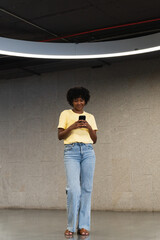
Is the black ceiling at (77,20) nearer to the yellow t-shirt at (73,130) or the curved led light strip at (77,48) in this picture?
the curved led light strip at (77,48)

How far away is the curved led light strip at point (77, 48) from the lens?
5.72m

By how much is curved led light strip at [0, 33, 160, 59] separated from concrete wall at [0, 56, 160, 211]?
56.3 inches

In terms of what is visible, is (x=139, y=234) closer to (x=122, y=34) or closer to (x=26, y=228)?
(x=26, y=228)

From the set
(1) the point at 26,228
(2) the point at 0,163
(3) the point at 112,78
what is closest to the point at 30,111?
(2) the point at 0,163

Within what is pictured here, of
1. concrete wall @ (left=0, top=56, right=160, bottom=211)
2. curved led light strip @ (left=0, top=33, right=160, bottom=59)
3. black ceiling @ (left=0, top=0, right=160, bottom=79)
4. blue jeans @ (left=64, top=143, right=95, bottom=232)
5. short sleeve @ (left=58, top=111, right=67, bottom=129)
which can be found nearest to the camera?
blue jeans @ (left=64, top=143, right=95, bottom=232)

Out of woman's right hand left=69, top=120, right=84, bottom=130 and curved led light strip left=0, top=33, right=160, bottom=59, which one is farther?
curved led light strip left=0, top=33, right=160, bottom=59

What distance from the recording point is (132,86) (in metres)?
7.35

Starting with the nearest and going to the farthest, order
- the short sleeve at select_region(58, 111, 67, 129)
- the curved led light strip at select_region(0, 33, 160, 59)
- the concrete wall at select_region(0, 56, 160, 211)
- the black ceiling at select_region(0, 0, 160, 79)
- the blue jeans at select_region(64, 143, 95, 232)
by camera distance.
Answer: the blue jeans at select_region(64, 143, 95, 232) → the short sleeve at select_region(58, 111, 67, 129) → the black ceiling at select_region(0, 0, 160, 79) → the curved led light strip at select_region(0, 33, 160, 59) → the concrete wall at select_region(0, 56, 160, 211)

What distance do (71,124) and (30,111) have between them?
405 centimetres

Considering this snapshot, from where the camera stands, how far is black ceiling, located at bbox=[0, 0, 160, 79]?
5.34 m

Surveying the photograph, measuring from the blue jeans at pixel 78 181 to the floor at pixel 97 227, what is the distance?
0.20 meters

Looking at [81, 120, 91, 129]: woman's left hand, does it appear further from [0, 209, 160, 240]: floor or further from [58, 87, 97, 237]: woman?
[0, 209, 160, 240]: floor

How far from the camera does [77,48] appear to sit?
6.10m

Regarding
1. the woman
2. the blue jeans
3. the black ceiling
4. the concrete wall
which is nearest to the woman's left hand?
the woman
